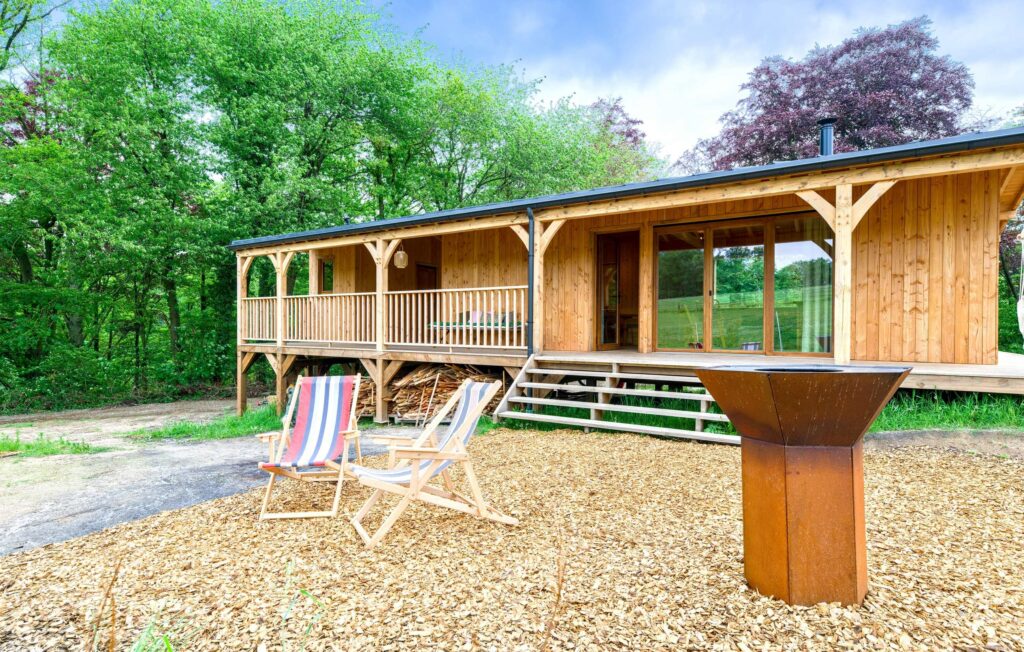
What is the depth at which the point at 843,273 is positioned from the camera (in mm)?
A: 5426

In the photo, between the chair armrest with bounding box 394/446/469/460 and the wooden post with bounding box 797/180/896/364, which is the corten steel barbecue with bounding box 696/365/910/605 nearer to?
the chair armrest with bounding box 394/446/469/460

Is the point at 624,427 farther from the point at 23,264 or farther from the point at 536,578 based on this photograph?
the point at 23,264

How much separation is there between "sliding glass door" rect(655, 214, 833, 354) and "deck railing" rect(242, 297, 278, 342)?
713cm

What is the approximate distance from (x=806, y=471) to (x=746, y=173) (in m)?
4.57

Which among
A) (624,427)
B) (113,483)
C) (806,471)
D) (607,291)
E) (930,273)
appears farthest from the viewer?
(607,291)

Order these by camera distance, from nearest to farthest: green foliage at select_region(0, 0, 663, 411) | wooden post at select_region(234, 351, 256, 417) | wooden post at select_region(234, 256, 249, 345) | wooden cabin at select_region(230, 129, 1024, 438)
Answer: wooden cabin at select_region(230, 129, 1024, 438) → wooden post at select_region(234, 351, 256, 417) → wooden post at select_region(234, 256, 249, 345) → green foliage at select_region(0, 0, 663, 411)

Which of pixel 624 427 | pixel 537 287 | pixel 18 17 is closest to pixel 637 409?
pixel 624 427

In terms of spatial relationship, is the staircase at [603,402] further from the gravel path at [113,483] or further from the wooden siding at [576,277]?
the gravel path at [113,483]

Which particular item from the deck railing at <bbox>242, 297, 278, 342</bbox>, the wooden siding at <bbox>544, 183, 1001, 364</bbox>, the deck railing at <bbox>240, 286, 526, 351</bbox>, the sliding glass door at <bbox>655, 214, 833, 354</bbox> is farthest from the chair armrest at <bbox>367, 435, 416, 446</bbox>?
the deck railing at <bbox>242, 297, 278, 342</bbox>

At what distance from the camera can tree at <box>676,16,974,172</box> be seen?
15.1 metres

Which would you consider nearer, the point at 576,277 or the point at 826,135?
the point at 826,135

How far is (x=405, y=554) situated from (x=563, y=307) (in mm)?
6209

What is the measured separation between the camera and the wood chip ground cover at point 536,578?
2035mm

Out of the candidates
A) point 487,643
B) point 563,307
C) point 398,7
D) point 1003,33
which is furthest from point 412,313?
point 1003,33
